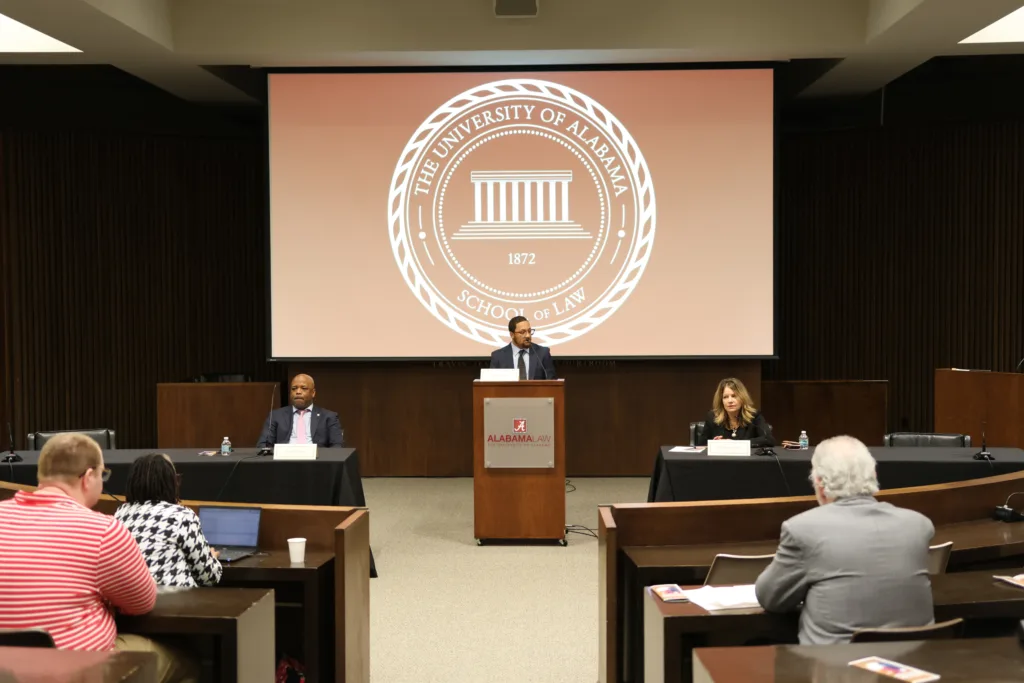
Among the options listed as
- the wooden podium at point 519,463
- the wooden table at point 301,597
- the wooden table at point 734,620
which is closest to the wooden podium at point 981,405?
the wooden podium at point 519,463

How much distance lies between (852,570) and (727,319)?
6008 millimetres

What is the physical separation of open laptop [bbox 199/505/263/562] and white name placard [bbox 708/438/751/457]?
2694 millimetres

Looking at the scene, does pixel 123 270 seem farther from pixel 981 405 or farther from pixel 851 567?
pixel 851 567

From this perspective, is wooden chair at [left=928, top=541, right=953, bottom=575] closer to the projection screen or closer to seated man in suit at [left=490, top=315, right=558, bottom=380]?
seated man in suit at [left=490, top=315, right=558, bottom=380]

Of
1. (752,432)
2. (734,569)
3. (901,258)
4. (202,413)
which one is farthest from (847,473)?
(901,258)

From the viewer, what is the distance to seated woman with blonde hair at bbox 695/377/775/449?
5832 mm

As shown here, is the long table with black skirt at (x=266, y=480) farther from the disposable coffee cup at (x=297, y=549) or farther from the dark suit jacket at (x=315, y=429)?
the disposable coffee cup at (x=297, y=549)

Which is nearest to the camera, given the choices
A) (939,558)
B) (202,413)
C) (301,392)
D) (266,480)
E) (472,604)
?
(939,558)

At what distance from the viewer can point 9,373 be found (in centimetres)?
924

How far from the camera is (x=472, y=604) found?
512 centimetres

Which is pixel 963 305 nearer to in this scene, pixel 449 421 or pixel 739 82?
pixel 739 82

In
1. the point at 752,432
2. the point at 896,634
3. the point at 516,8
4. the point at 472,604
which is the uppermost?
the point at 516,8

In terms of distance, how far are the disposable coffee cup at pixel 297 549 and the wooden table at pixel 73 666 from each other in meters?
1.20

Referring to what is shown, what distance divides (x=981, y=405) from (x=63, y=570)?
7.24m
